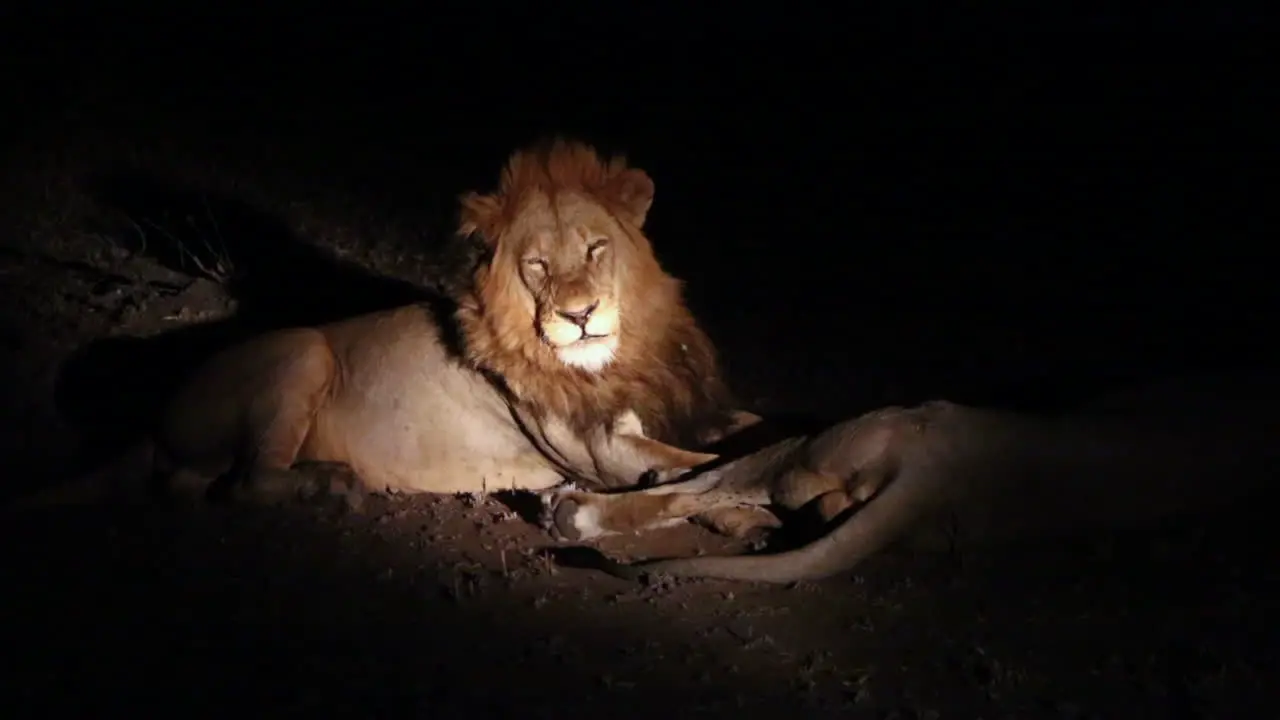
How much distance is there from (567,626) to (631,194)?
1.67 m

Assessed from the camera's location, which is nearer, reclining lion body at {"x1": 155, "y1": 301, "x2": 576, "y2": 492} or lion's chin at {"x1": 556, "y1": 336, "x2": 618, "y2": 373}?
lion's chin at {"x1": 556, "y1": 336, "x2": 618, "y2": 373}

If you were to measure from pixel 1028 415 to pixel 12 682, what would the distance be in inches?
106

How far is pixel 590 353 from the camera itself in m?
4.78

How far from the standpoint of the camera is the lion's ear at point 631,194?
4855 millimetres

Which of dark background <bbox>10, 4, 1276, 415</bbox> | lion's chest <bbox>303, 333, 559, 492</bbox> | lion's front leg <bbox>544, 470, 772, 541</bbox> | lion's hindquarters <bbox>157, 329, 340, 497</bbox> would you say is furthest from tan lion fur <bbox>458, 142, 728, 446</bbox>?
dark background <bbox>10, 4, 1276, 415</bbox>

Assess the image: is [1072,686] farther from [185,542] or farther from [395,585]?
[185,542]

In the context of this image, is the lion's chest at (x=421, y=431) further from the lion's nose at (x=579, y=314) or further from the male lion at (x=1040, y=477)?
the male lion at (x=1040, y=477)

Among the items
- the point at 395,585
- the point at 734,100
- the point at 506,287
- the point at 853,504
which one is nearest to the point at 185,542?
the point at 395,585

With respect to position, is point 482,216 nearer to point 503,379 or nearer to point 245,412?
point 503,379

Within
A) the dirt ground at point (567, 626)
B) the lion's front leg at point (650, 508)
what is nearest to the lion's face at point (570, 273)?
the lion's front leg at point (650, 508)

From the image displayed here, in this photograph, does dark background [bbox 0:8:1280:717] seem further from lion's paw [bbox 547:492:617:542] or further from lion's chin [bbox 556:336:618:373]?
lion's chin [bbox 556:336:618:373]

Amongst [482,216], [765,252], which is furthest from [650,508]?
[765,252]

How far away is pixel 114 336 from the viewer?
6289 mm

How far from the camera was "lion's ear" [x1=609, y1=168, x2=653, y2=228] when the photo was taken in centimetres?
486
